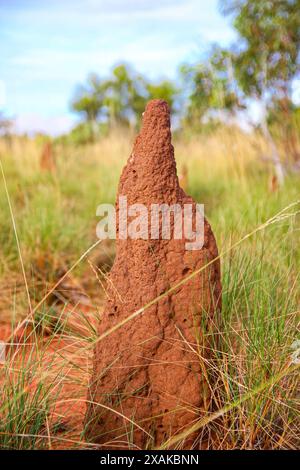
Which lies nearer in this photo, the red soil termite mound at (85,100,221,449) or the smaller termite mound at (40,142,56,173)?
the red soil termite mound at (85,100,221,449)

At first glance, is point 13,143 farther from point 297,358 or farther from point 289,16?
point 297,358

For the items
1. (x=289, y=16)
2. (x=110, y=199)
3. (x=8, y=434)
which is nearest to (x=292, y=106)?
(x=289, y=16)

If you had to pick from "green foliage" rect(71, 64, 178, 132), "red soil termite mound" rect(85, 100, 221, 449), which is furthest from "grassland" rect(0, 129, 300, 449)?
"green foliage" rect(71, 64, 178, 132)

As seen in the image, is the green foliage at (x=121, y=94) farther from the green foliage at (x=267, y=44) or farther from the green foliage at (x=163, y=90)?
the green foliage at (x=267, y=44)

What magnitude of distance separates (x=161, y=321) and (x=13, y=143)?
355 inches

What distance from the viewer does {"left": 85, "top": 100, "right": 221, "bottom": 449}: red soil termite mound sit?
7.89ft

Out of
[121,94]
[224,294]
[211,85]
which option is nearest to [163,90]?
[121,94]

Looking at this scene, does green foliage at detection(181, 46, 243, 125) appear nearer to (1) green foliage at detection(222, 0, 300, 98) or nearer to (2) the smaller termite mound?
(1) green foliage at detection(222, 0, 300, 98)

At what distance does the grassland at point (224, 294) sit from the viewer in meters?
2.39

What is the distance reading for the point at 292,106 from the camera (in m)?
9.12

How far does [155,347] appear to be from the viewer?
2420mm

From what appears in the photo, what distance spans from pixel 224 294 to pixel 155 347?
620mm

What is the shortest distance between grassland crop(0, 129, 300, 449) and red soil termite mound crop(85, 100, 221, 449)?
0.29ft

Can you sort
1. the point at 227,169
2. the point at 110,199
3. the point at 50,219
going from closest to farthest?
the point at 50,219 < the point at 110,199 < the point at 227,169
